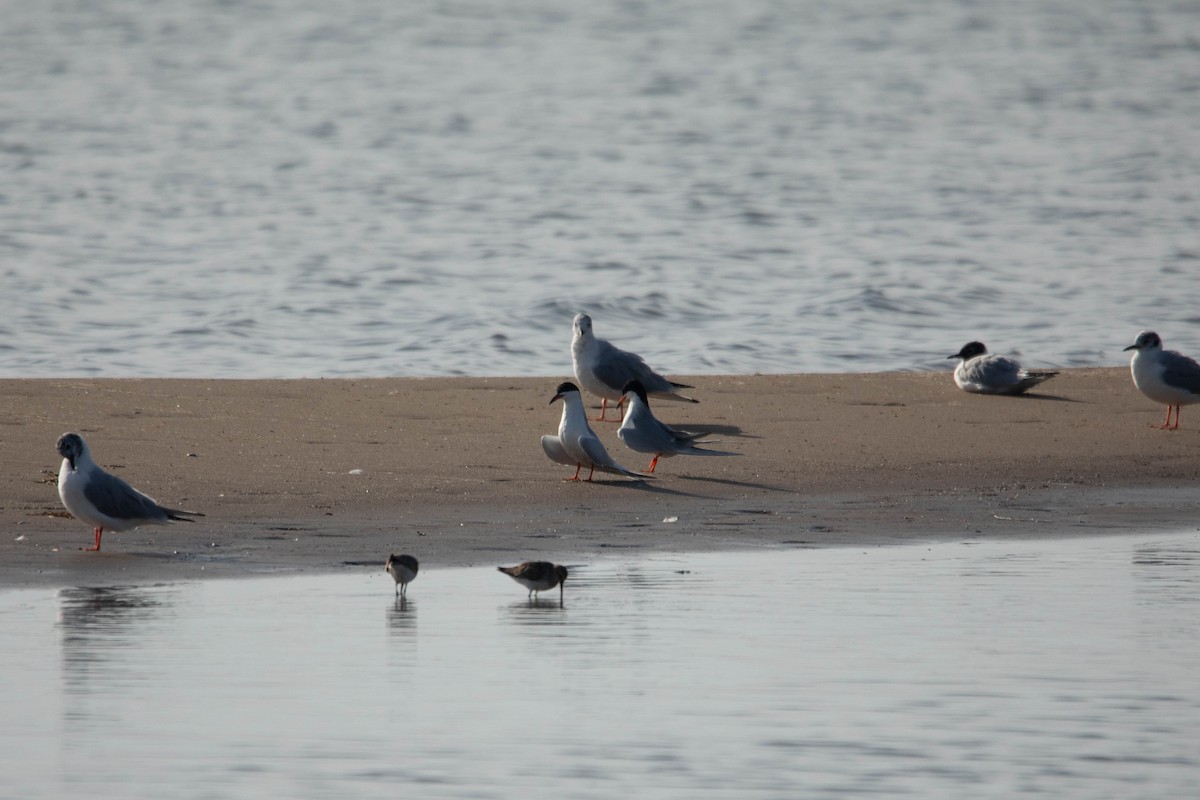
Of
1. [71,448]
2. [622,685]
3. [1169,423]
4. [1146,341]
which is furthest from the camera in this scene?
[1146,341]

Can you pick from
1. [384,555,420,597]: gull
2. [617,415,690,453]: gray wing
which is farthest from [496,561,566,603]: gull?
[617,415,690,453]: gray wing

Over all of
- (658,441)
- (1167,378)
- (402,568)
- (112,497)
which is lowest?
(658,441)

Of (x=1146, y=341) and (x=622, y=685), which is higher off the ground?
(x=1146, y=341)

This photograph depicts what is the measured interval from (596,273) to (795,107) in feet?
65.7

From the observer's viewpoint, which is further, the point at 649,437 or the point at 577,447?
the point at 649,437

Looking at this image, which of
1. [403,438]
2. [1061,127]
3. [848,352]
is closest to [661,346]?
[848,352]

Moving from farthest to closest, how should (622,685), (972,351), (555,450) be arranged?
(972,351) → (555,450) → (622,685)

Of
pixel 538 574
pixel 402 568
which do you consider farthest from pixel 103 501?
pixel 538 574

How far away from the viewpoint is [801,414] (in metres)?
14.3

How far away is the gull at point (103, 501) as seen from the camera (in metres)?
8.99

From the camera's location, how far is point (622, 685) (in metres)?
6.77

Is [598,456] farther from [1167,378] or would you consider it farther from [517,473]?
[1167,378]

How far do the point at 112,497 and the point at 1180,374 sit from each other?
892 cm

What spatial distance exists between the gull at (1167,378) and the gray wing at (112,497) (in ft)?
28.4
